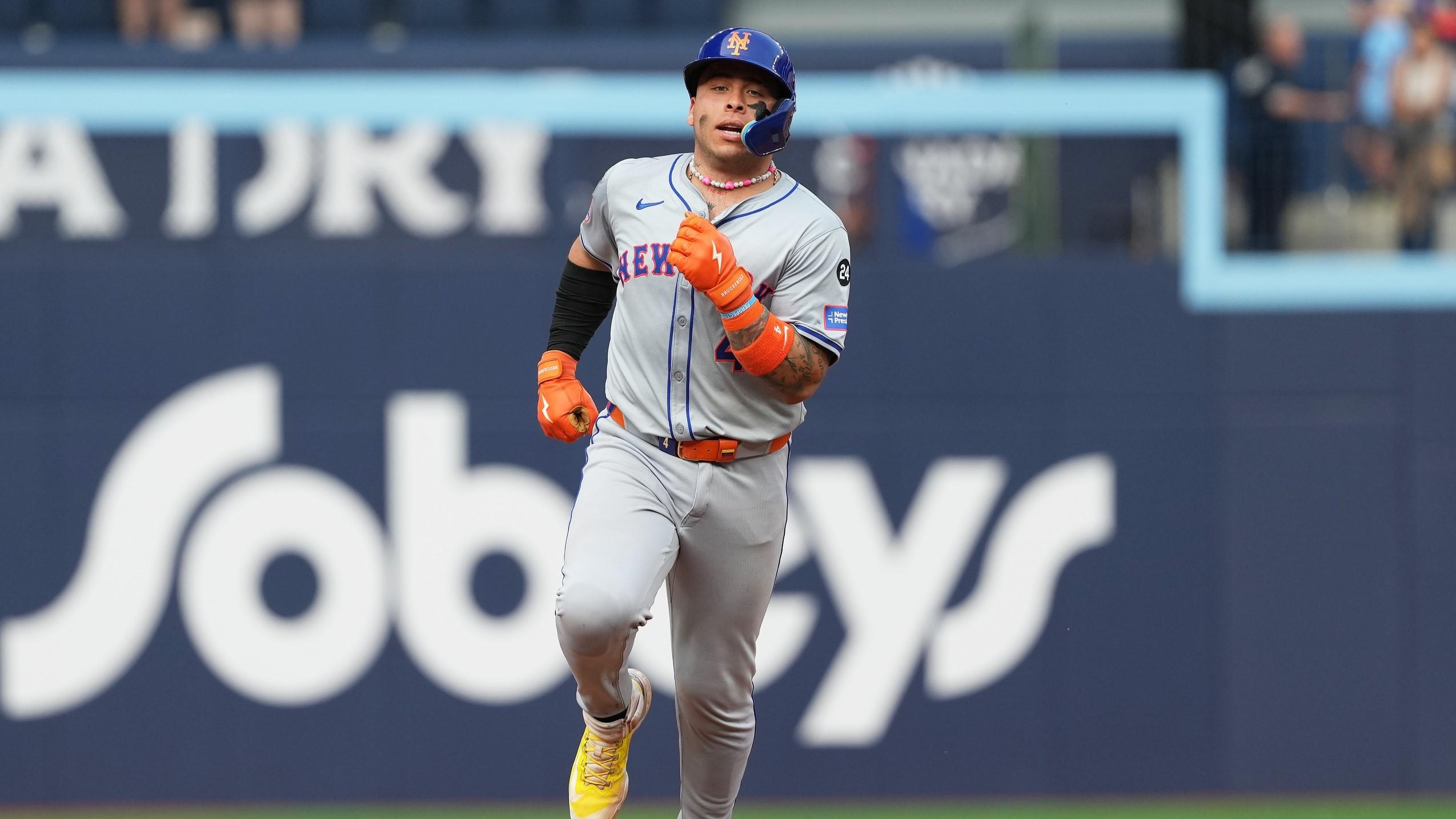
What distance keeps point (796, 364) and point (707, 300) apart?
30 centimetres

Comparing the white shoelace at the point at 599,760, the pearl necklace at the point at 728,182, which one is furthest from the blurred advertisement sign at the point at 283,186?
the white shoelace at the point at 599,760

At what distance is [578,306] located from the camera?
4.61 meters

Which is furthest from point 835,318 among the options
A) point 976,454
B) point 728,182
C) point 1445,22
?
point 1445,22

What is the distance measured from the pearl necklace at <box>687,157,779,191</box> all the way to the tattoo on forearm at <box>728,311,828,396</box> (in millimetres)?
436

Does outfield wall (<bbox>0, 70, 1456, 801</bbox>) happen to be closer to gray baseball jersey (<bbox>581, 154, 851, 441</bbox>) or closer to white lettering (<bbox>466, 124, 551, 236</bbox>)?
white lettering (<bbox>466, 124, 551, 236</bbox>)

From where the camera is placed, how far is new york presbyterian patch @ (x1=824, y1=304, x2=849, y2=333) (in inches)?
164

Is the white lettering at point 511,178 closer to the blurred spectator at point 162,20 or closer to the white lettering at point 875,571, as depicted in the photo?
the white lettering at point 875,571

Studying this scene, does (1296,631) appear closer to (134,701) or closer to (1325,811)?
(1325,811)

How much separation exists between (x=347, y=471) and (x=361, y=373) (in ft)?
1.21

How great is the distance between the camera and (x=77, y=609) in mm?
6332

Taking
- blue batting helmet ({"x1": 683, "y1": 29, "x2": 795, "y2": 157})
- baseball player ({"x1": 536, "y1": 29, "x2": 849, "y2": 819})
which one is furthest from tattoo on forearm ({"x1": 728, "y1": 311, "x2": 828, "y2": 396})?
blue batting helmet ({"x1": 683, "y1": 29, "x2": 795, "y2": 157})

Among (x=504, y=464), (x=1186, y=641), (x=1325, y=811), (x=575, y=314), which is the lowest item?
(x=1325, y=811)

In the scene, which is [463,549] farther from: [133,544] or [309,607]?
[133,544]

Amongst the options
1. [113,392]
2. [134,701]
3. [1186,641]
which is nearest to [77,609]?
[134,701]
